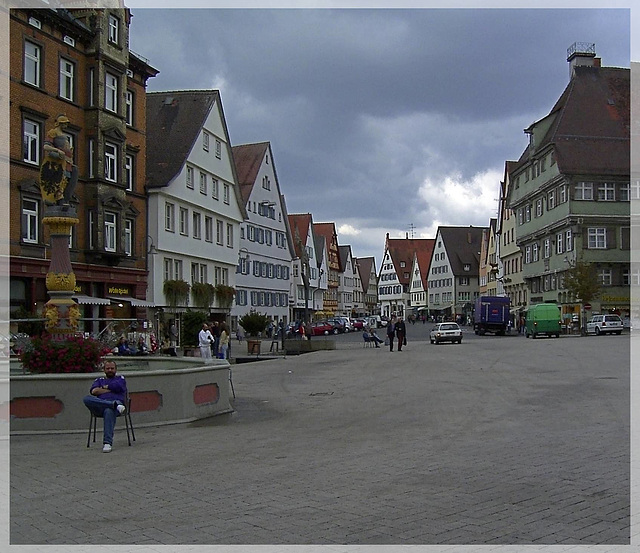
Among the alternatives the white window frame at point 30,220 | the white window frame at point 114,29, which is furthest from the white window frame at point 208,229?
the white window frame at point 30,220

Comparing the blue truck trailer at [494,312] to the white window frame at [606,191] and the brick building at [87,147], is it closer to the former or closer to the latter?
the white window frame at [606,191]

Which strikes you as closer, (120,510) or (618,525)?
(618,525)

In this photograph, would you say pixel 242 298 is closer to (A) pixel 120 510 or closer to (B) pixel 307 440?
(B) pixel 307 440

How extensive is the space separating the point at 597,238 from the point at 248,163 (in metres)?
29.9

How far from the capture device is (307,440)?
1293 centimetres

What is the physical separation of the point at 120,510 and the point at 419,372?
786 inches

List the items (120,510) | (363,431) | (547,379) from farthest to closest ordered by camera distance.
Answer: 1. (547,379)
2. (363,431)
3. (120,510)

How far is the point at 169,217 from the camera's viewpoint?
4934 cm

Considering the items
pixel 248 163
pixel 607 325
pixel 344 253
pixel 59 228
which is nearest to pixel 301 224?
pixel 248 163

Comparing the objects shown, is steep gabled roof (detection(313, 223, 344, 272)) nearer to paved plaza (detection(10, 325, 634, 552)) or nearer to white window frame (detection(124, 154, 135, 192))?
white window frame (detection(124, 154, 135, 192))

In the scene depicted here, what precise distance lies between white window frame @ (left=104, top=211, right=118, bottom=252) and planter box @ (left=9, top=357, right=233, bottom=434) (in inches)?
1030

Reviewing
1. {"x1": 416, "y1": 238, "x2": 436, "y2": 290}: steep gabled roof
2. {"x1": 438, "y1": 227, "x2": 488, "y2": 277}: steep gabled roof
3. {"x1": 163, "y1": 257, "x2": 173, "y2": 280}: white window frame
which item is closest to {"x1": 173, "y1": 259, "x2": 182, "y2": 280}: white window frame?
{"x1": 163, "y1": 257, "x2": 173, "y2": 280}: white window frame

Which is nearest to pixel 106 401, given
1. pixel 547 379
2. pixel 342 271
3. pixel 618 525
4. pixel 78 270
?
pixel 618 525

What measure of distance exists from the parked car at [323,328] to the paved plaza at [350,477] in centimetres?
5607
